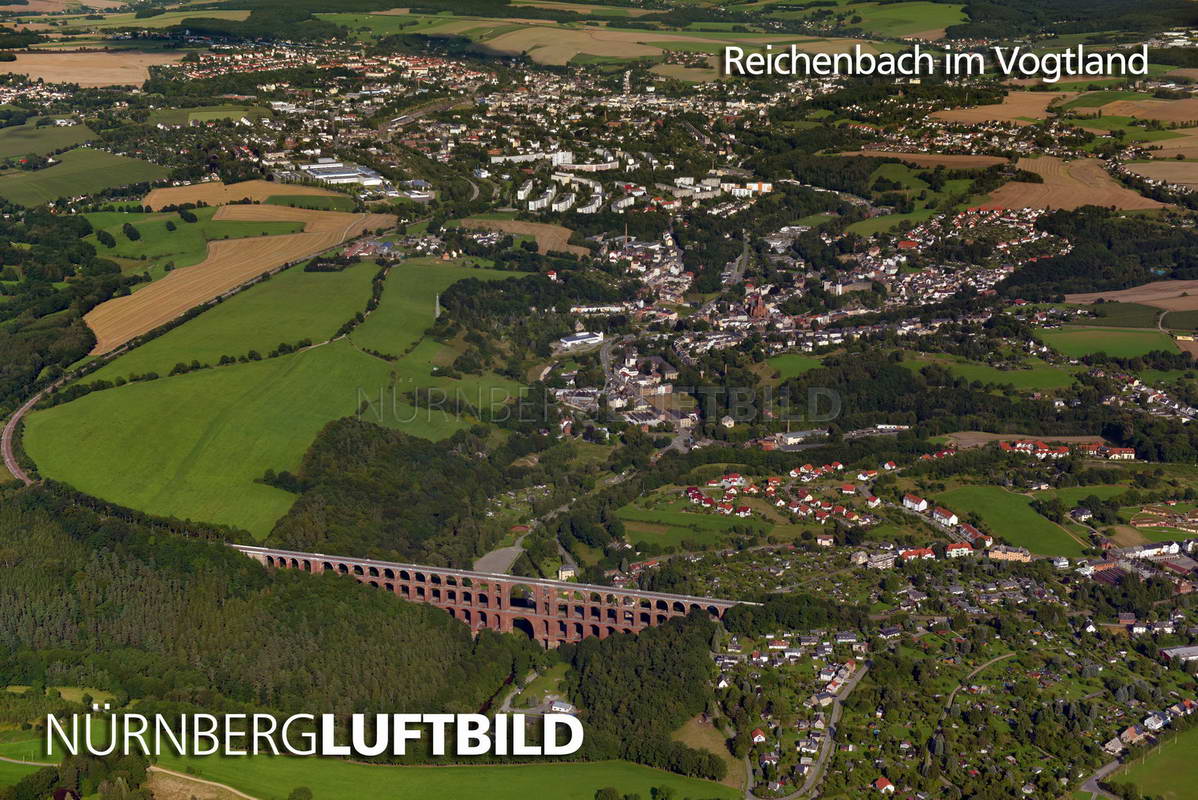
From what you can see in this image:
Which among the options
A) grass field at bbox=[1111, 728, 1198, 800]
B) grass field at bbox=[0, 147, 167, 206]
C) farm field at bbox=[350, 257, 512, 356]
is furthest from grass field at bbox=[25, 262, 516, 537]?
grass field at bbox=[1111, 728, 1198, 800]

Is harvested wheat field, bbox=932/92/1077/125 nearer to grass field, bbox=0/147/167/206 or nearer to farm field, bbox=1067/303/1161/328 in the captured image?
farm field, bbox=1067/303/1161/328

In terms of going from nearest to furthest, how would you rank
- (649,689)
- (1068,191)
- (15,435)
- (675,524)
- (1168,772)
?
1. (1168,772)
2. (649,689)
3. (675,524)
4. (15,435)
5. (1068,191)

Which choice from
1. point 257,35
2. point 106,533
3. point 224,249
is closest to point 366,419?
point 106,533

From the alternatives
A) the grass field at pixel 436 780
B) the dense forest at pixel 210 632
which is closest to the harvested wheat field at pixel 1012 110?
the dense forest at pixel 210 632

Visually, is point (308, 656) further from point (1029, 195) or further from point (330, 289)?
point (1029, 195)

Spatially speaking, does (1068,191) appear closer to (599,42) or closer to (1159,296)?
(1159,296)

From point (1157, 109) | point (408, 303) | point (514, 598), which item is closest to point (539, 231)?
point (408, 303)
